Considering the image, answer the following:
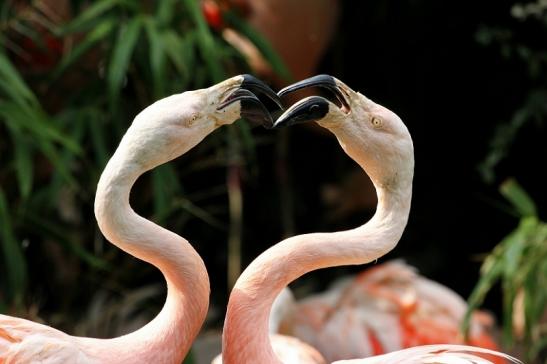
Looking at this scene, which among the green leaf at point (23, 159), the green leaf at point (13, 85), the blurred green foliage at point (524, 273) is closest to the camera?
the green leaf at point (13, 85)

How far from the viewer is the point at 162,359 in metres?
2.55

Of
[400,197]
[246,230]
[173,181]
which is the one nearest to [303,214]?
[246,230]

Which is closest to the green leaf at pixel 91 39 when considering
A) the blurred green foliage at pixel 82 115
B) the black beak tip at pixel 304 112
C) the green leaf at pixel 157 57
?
the blurred green foliage at pixel 82 115

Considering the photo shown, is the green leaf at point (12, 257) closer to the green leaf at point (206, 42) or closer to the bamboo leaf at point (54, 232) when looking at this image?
the bamboo leaf at point (54, 232)

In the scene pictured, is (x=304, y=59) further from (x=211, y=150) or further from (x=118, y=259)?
(x=118, y=259)

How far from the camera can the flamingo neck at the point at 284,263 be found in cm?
254

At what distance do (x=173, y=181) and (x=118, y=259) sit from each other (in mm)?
966

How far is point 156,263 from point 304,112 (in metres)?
0.48

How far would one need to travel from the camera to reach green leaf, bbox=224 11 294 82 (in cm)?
486

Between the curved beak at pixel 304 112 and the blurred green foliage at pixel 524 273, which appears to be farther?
the blurred green foliage at pixel 524 273

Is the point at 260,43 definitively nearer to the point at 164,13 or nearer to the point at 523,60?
the point at 164,13

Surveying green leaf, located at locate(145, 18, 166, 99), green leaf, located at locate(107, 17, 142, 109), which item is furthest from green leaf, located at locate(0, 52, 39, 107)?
green leaf, located at locate(145, 18, 166, 99)

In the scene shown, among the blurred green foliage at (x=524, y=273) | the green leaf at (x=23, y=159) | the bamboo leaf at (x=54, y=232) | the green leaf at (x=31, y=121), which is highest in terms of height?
the green leaf at (x=31, y=121)

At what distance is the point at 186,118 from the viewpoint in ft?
8.34
